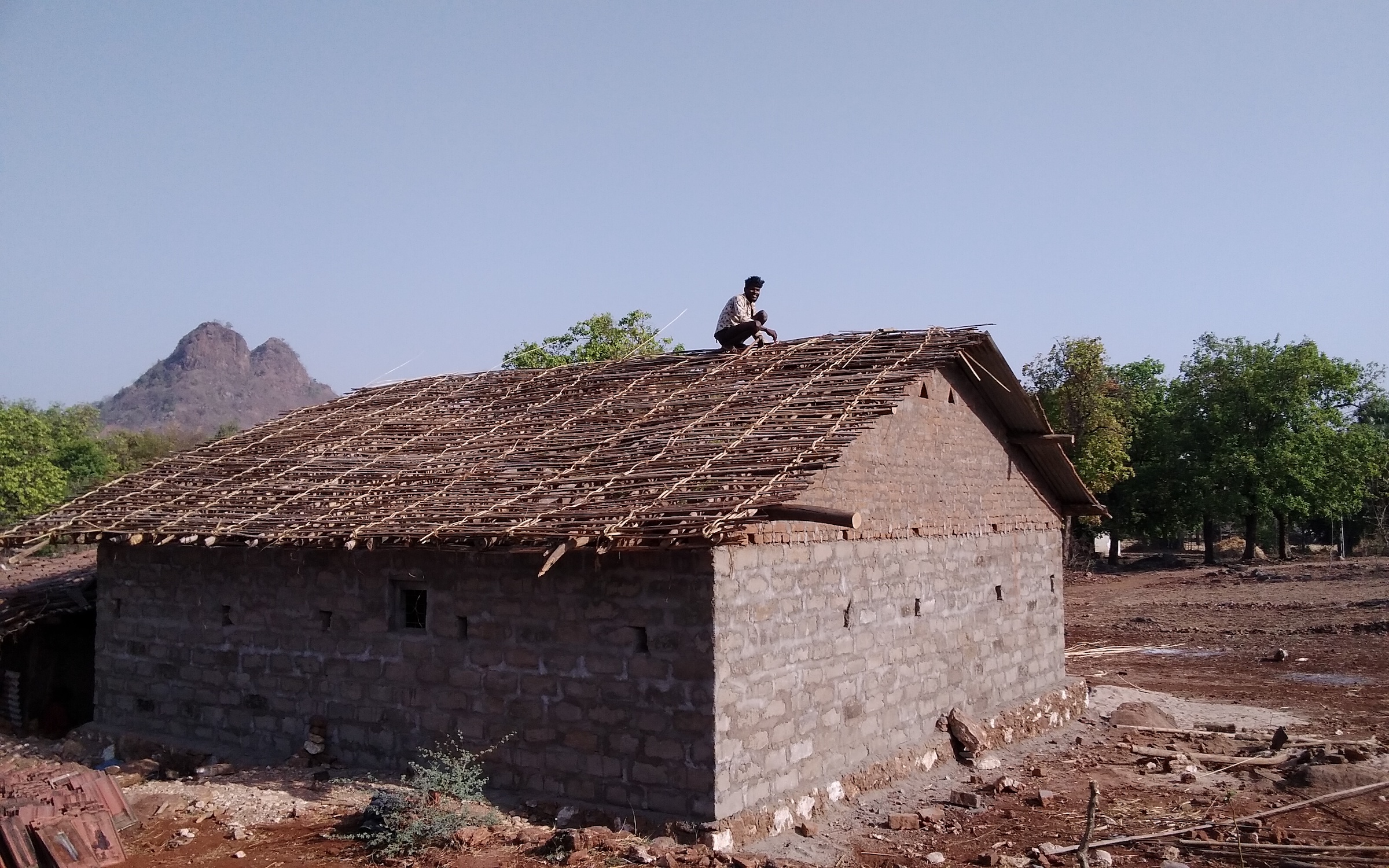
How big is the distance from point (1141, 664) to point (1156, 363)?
32.1 metres

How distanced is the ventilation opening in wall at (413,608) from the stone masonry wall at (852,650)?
A: 127 inches

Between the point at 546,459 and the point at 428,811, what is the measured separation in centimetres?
→ 357

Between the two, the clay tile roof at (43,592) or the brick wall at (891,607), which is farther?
the clay tile roof at (43,592)

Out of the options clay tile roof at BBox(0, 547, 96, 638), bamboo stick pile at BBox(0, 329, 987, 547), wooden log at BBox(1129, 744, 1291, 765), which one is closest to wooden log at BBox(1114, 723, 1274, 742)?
wooden log at BBox(1129, 744, 1291, 765)

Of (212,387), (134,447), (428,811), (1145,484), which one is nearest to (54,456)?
(134,447)

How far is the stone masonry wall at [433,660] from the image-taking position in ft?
26.4

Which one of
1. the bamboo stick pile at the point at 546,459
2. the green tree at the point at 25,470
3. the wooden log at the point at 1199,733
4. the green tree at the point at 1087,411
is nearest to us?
the bamboo stick pile at the point at 546,459

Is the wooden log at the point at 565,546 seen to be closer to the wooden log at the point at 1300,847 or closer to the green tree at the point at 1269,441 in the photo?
the wooden log at the point at 1300,847

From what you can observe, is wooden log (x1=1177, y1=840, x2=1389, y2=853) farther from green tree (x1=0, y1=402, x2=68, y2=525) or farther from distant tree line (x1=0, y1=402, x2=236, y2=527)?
green tree (x1=0, y1=402, x2=68, y2=525)

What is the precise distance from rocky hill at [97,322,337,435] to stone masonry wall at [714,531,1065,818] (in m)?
98.4

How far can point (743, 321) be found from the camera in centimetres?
1349

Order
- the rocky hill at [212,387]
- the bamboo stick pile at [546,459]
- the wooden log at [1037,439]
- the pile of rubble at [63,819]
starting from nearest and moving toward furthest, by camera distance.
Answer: the pile of rubble at [63,819], the bamboo stick pile at [546,459], the wooden log at [1037,439], the rocky hill at [212,387]

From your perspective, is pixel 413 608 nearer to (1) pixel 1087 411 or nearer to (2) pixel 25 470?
(2) pixel 25 470

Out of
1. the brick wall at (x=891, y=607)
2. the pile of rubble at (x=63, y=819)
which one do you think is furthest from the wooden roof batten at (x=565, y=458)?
the pile of rubble at (x=63, y=819)
